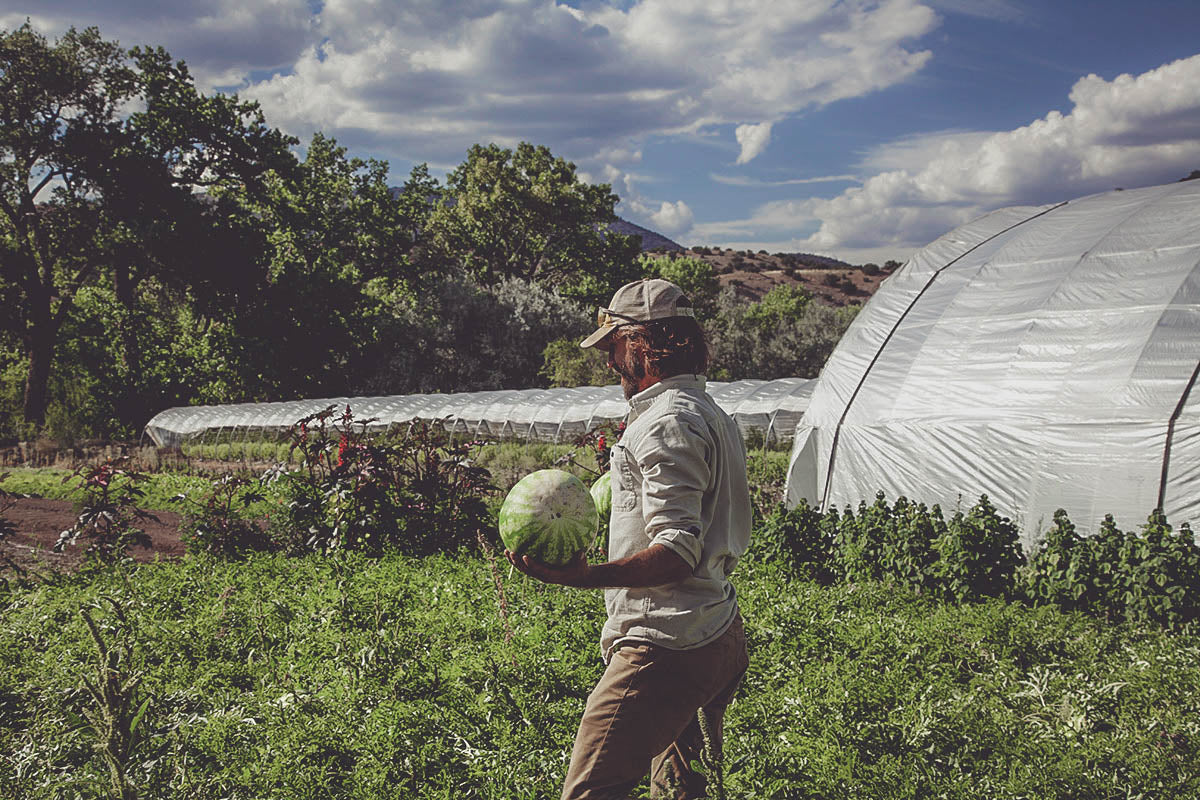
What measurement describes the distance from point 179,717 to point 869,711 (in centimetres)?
355

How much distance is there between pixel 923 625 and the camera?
557cm

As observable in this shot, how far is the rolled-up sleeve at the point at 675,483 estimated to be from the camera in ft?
7.09

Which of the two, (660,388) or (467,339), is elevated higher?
(467,339)

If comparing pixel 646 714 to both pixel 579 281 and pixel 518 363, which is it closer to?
pixel 518 363

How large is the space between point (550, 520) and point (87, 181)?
86.3 feet

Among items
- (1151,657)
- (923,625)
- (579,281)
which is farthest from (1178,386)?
(579,281)

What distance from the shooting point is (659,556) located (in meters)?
2.13

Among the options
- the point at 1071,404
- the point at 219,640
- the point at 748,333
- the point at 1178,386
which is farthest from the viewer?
the point at 748,333

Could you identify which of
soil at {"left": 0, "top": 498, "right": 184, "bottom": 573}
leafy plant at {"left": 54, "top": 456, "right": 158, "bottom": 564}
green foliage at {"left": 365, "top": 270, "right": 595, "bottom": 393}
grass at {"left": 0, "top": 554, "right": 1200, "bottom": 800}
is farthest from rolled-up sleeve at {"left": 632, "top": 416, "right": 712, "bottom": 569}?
green foliage at {"left": 365, "top": 270, "right": 595, "bottom": 393}

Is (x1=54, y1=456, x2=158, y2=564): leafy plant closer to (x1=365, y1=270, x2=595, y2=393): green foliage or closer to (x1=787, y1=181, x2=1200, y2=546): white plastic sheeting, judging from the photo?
(x1=787, y1=181, x2=1200, y2=546): white plastic sheeting

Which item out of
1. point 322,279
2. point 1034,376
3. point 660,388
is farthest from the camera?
point 322,279

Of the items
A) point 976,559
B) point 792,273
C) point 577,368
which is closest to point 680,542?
point 976,559

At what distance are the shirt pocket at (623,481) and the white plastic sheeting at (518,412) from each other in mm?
13601

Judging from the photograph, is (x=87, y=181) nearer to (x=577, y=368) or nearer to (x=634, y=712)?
(x=577, y=368)
